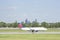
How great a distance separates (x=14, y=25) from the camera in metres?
61.0

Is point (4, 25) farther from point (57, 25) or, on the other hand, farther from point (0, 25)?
point (57, 25)

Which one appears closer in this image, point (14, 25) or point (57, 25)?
point (57, 25)

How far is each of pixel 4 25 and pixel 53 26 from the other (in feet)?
69.4

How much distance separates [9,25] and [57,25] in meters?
20.1

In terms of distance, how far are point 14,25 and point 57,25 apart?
58.6 ft

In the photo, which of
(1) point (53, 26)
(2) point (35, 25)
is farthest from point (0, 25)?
(1) point (53, 26)

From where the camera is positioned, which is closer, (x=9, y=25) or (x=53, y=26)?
(x=53, y=26)

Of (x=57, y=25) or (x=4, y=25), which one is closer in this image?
(x=57, y=25)

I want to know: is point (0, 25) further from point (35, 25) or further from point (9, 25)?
point (35, 25)

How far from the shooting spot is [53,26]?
55.3m

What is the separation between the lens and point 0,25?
2381 inches

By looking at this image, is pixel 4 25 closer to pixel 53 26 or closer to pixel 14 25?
pixel 14 25

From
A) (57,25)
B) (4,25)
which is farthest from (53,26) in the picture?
(4,25)

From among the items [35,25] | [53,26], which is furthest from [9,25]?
[53,26]
